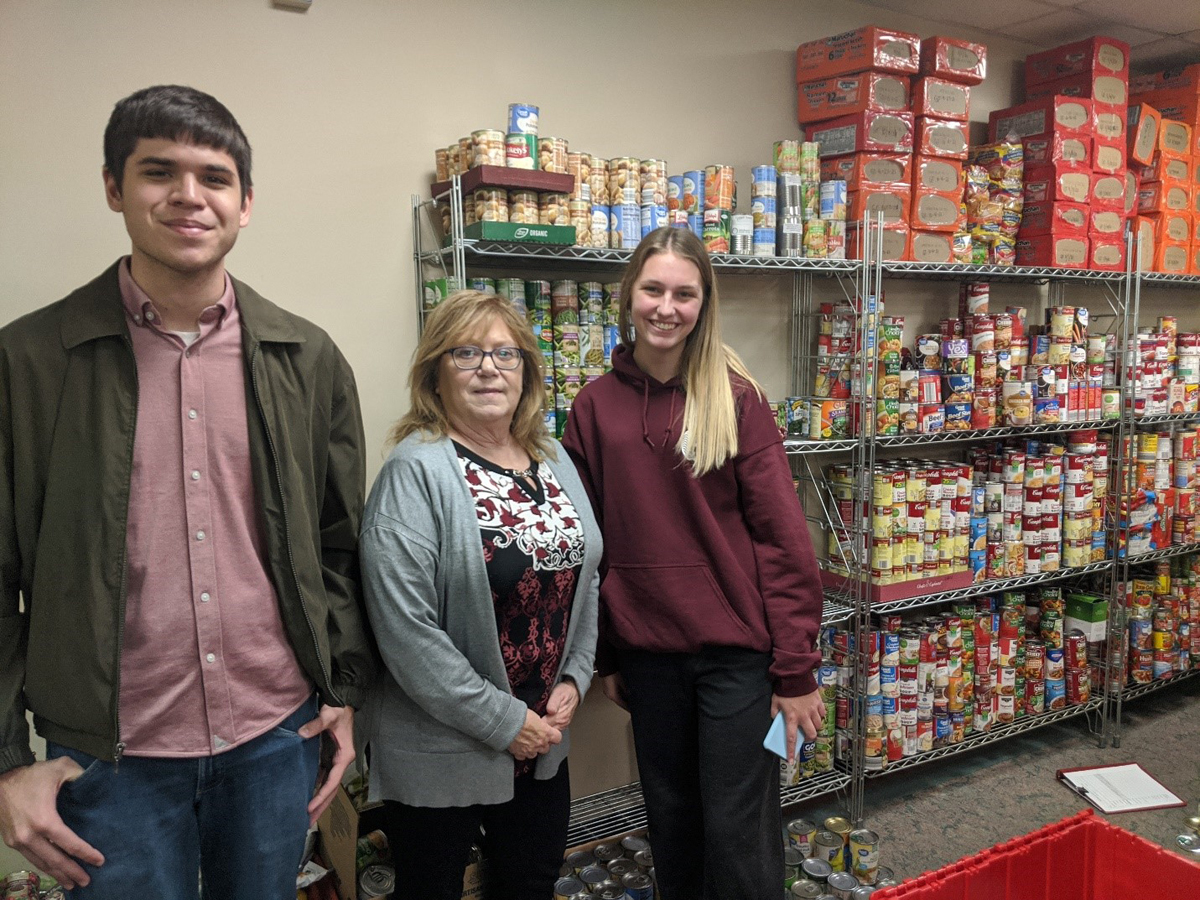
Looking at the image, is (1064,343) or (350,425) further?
(1064,343)

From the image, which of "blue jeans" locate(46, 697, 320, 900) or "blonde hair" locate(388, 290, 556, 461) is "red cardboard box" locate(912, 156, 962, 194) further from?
"blue jeans" locate(46, 697, 320, 900)

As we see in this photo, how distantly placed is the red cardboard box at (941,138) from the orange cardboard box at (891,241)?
0.28 m

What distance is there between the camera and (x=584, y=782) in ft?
9.34

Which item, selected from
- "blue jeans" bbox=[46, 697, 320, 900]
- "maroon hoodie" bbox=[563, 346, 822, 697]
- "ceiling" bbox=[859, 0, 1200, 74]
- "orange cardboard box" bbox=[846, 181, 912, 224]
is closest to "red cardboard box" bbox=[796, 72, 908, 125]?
"orange cardboard box" bbox=[846, 181, 912, 224]

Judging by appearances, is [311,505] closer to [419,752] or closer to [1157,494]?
[419,752]

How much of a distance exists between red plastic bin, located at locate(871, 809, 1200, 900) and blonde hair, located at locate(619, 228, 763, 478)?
0.90 meters

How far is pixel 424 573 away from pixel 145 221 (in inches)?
28.7

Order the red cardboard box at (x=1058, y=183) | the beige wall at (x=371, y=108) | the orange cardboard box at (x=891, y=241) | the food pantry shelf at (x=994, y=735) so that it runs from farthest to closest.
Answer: the red cardboard box at (x=1058, y=183) < the food pantry shelf at (x=994, y=735) < the orange cardboard box at (x=891, y=241) < the beige wall at (x=371, y=108)

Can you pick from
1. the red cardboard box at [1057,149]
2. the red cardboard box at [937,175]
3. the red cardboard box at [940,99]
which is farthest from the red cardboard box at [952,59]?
the red cardboard box at [1057,149]

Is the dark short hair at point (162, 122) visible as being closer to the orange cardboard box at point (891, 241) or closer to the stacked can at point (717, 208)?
the stacked can at point (717, 208)

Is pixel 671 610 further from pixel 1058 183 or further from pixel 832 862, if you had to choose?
pixel 1058 183

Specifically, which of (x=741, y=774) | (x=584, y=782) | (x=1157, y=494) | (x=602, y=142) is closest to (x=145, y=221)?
(x=741, y=774)

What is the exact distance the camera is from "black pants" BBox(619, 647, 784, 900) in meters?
1.88

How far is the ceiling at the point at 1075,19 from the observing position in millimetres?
3301
